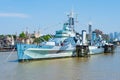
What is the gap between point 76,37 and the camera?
7819 centimetres

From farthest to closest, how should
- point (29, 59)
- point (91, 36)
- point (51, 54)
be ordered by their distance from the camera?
point (91, 36), point (51, 54), point (29, 59)

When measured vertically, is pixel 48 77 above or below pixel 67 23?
below

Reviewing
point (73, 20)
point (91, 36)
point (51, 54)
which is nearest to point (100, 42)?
point (91, 36)

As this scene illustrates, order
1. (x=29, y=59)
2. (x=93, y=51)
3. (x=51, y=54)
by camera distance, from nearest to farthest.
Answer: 1. (x=29, y=59)
2. (x=51, y=54)
3. (x=93, y=51)

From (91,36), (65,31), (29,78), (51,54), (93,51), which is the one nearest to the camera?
(29,78)

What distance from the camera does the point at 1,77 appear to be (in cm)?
3894

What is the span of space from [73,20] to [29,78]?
43.5 metres

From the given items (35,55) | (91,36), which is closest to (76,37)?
(35,55)

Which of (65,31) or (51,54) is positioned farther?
(65,31)

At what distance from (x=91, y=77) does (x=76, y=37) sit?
39543mm

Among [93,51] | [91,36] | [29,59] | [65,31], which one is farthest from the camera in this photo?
[91,36]

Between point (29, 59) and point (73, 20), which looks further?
point (73, 20)

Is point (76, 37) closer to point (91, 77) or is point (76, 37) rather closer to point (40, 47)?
point (40, 47)

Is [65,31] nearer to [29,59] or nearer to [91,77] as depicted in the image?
[29,59]
